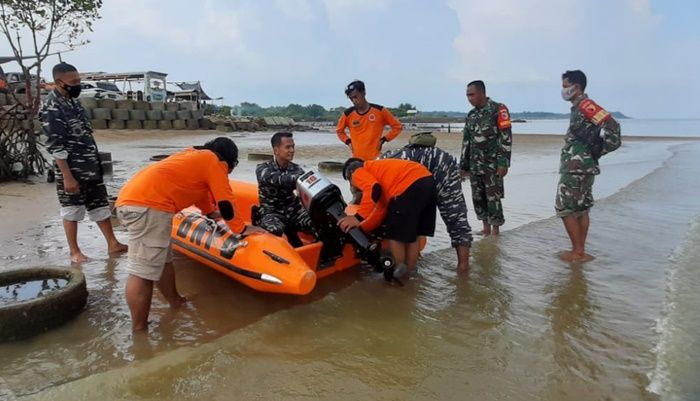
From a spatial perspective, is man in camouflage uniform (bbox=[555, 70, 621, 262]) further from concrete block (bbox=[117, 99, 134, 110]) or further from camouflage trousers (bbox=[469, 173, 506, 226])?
concrete block (bbox=[117, 99, 134, 110])

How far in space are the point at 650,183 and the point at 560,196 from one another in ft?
24.9

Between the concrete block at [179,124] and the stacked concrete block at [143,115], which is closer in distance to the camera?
the stacked concrete block at [143,115]

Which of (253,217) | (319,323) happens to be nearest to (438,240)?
(253,217)

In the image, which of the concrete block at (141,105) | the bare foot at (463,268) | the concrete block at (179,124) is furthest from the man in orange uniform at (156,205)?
the concrete block at (179,124)

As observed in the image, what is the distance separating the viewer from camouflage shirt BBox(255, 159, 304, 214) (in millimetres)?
4555

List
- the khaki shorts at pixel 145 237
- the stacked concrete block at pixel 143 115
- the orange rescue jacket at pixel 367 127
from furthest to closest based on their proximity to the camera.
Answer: the stacked concrete block at pixel 143 115 < the orange rescue jacket at pixel 367 127 < the khaki shorts at pixel 145 237

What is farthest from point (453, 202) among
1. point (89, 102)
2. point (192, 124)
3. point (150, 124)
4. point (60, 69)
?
point (192, 124)

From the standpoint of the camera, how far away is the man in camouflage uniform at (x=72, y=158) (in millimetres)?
4500

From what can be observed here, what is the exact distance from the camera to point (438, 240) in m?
5.86

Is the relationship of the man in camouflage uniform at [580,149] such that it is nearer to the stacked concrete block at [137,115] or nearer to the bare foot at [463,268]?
the bare foot at [463,268]

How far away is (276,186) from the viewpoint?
4.59 metres

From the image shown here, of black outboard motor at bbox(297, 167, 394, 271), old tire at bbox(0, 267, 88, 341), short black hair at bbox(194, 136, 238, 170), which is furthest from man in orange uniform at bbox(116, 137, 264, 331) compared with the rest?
black outboard motor at bbox(297, 167, 394, 271)

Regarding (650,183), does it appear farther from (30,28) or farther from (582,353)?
(30,28)

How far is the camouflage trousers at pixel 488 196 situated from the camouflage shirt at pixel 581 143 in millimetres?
889
